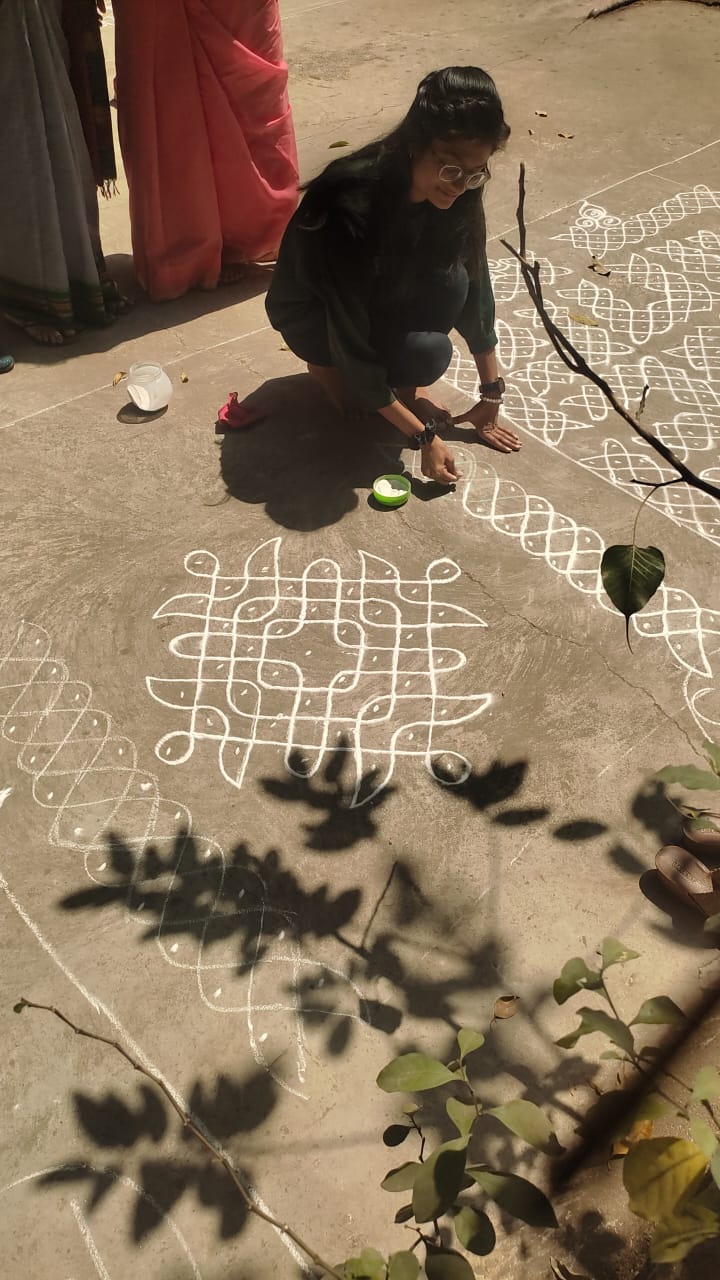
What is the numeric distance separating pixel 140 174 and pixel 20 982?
304 cm

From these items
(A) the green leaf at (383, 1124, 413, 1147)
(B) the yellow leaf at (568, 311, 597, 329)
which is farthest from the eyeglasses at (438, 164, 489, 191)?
(A) the green leaf at (383, 1124, 413, 1147)

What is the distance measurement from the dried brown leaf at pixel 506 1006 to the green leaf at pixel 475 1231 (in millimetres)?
558

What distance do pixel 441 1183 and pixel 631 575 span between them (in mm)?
848

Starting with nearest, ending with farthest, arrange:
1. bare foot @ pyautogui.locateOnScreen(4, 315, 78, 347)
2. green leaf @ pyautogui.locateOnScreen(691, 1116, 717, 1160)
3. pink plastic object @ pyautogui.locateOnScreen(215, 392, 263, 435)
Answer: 1. green leaf @ pyautogui.locateOnScreen(691, 1116, 717, 1160)
2. pink plastic object @ pyautogui.locateOnScreen(215, 392, 263, 435)
3. bare foot @ pyautogui.locateOnScreen(4, 315, 78, 347)

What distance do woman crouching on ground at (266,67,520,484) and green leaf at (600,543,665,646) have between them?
69.4 inches

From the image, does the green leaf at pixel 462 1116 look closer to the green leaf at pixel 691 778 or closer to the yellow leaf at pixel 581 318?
the green leaf at pixel 691 778

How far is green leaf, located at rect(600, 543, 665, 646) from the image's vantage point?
1.16 metres

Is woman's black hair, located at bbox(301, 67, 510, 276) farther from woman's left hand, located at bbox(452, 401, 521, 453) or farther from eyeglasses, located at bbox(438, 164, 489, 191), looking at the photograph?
woman's left hand, located at bbox(452, 401, 521, 453)

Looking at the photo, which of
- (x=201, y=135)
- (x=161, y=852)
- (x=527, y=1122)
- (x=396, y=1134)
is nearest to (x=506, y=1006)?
(x=396, y=1134)

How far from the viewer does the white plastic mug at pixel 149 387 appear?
3400 mm

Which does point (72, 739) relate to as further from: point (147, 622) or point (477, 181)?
point (477, 181)

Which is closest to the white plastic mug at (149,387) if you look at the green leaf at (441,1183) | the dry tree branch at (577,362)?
the dry tree branch at (577,362)

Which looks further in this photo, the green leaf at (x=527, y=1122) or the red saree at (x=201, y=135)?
the red saree at (x=201, y=135)

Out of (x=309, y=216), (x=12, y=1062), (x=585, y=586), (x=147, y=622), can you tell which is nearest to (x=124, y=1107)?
(x=12, y=1062)
